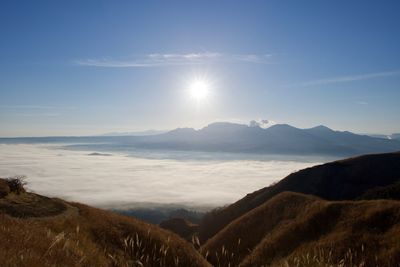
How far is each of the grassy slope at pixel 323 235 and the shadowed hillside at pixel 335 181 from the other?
3800 cm

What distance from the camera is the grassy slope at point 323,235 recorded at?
28.8 meters

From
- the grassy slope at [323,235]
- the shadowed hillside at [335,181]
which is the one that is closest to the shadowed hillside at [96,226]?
the grassy slope at [323,235]

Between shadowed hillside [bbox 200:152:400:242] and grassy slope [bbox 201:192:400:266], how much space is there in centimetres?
3800

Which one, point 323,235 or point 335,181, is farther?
point 335,181

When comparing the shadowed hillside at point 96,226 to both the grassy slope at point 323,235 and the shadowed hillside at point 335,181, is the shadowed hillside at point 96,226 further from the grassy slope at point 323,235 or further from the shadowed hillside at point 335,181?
the shadowed hillside at point 335,181

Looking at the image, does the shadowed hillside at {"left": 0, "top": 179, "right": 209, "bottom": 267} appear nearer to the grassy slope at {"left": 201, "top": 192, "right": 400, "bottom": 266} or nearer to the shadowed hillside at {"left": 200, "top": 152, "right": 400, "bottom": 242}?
the grassy slope at {"left": 201, "top": 192, "right": 400, "bottom": 266}

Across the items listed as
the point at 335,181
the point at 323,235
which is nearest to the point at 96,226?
the point at 323,235

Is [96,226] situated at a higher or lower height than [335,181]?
higher

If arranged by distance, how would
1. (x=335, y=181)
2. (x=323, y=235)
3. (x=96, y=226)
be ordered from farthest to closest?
(x=335, y=181) < (x=323, y=235) < (x=96, y=226)

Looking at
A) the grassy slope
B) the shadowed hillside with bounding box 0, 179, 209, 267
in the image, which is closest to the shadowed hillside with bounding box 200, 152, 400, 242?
the grassy slope

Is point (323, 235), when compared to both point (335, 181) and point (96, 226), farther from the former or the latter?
point (335, 181)

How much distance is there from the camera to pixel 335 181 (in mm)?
104688

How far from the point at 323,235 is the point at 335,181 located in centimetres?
7157

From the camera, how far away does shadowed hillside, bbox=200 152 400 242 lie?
308ft
